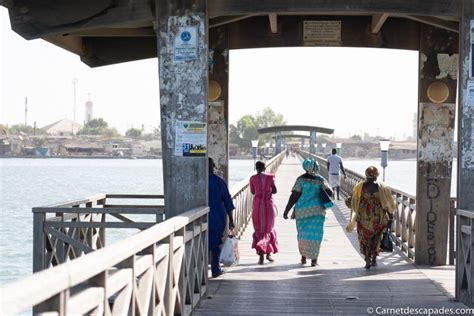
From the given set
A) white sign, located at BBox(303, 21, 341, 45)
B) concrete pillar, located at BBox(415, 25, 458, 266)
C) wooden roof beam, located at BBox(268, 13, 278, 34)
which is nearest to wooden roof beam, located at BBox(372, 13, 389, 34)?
white sign, located at BBox(303, 21, 341, 45)

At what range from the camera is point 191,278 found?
8.36 m

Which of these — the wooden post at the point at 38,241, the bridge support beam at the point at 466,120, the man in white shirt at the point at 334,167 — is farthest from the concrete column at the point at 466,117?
the man in white shirt at the point at 334,167

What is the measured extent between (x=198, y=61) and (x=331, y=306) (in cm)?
278

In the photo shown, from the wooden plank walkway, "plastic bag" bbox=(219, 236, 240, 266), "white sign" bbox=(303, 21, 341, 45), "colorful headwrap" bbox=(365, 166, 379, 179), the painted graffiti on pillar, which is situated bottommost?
the wooden plank walkway

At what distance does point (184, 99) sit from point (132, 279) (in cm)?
389

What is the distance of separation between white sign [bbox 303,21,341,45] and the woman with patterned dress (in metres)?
1.84

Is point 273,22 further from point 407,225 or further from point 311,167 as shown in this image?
point 407,225

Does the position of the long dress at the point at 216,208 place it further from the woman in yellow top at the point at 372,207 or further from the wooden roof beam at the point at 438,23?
the wooden roof beam at the point at 438,23

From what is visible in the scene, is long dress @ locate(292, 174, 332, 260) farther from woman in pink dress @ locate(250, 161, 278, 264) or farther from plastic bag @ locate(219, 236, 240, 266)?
plastic bag @ locate(219, 236, 240, 266)

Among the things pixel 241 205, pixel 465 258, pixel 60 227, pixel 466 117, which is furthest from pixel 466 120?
pixel 241 205

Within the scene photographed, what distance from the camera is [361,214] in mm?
11523

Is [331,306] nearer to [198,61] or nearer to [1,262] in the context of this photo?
[198,61]

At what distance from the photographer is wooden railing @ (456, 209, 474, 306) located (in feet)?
27.9

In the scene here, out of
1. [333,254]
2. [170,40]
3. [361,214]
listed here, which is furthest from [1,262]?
[170,40]
